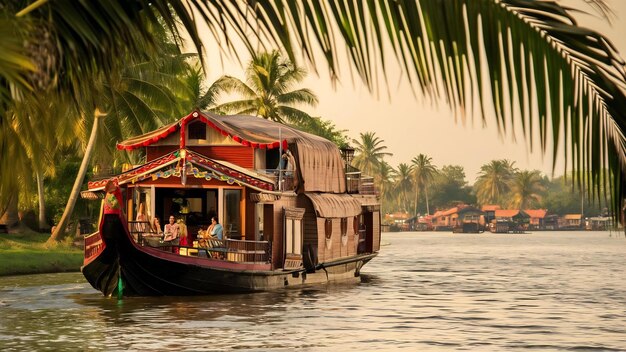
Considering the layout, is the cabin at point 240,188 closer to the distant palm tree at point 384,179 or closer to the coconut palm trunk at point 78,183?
the coconut palm trunk at point 78,183

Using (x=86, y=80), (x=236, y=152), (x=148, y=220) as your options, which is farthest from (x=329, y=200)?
(x=86, y=80)

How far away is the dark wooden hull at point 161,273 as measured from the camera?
24156mm

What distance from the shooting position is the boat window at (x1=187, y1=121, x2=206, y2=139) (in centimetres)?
2798

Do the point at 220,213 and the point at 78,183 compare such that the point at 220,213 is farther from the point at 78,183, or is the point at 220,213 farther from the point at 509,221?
the point at 509,221

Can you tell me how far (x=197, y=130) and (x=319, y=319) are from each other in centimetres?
736

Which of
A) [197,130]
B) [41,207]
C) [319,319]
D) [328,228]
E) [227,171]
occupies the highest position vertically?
[197,130]

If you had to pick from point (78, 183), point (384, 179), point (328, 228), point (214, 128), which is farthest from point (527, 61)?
point (384, 179)

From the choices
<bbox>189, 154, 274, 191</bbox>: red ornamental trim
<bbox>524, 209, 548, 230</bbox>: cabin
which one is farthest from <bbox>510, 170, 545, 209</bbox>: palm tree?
<bbox>189, 154, 274, 191</bbox>: red ornamental trim

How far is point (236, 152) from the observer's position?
1098 inches

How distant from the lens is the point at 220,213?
1045 inches

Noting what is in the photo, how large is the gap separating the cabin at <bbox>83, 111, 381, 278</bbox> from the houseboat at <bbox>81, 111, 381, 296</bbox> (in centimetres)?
3

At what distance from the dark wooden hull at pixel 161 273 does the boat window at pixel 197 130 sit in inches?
158

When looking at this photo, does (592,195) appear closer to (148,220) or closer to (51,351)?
(51,351)

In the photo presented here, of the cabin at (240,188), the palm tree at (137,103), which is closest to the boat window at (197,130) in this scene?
the cabin at (240,188)
